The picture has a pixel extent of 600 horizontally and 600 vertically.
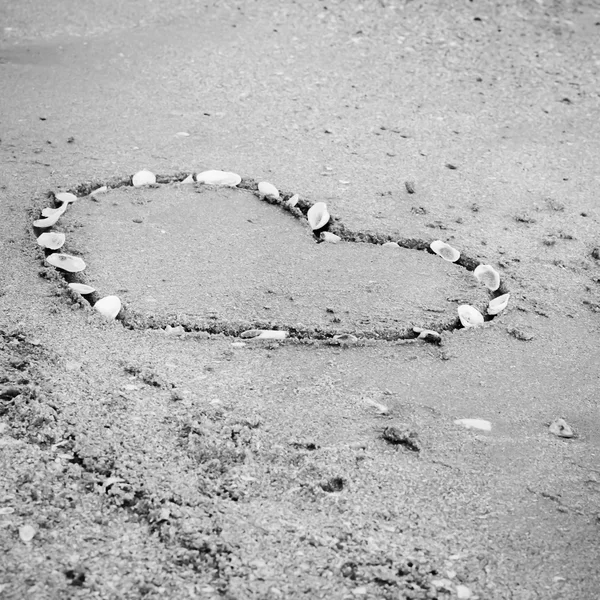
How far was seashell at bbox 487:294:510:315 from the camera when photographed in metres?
2.77

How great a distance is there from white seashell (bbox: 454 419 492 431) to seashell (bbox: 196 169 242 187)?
1.59 m

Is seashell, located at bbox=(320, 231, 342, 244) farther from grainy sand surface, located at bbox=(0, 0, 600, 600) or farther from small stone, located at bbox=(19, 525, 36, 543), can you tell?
small stone, located at bbox=(19, 525, 36, 543)

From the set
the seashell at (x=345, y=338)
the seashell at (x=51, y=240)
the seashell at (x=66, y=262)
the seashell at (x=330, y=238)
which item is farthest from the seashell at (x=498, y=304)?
the seashell at (x=51, y=240)

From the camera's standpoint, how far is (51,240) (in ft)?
Result: 9.63

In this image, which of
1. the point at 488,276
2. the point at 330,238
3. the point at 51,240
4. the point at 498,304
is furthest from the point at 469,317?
the point at 51,240

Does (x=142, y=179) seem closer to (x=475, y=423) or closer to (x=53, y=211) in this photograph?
(x=53, y=211)

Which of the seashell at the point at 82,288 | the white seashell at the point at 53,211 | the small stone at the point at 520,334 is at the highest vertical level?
the small stone at the point at 520,334

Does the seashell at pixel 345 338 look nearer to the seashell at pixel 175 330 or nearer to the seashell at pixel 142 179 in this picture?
the seashell at pixel 175 330

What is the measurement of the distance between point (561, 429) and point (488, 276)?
0.79 meters

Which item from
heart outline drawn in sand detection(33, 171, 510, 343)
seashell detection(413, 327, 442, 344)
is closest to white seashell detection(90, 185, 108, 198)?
heart outline drawn in sand detection(33, 171, 510, 343)

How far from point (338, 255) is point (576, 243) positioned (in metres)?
0.95

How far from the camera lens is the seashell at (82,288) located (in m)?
2.68

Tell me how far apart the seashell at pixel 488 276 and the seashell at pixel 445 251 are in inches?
4.2

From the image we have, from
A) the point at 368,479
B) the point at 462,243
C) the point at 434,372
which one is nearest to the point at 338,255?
the point at 462,243
